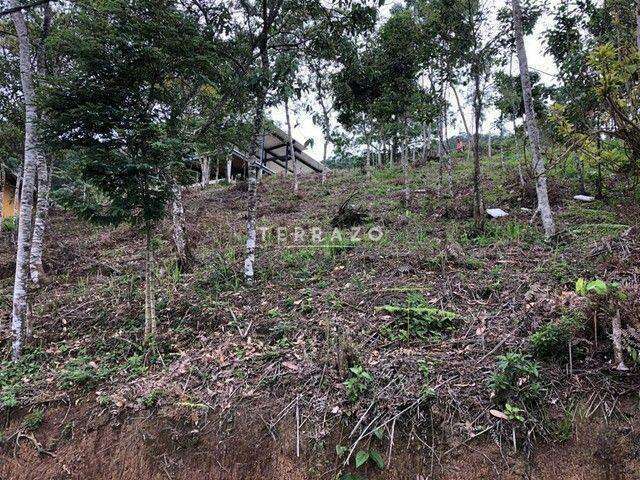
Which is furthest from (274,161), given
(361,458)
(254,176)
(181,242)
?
(361,458)

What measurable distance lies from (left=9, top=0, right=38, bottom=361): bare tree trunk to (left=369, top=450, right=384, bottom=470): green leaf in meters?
A: 4.77

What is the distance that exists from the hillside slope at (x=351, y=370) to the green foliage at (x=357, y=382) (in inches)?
0.7

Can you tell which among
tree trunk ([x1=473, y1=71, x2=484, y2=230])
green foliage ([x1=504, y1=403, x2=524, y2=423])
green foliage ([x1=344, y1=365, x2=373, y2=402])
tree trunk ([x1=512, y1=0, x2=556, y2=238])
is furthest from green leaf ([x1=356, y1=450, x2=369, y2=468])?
tree trunk ([x1=473, y1=71, x2=484, y2=230])

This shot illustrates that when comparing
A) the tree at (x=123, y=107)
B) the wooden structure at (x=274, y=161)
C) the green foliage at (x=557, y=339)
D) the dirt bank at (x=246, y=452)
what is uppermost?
the wooden structure at (x=274, y=161)

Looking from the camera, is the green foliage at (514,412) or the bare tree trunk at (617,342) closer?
the green foliage at (514,412)

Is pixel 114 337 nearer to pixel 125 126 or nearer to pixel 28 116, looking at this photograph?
pixel 125 126

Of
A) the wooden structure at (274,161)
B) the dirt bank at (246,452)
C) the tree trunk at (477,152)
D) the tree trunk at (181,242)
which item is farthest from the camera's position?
the wooden structure at (274,161)

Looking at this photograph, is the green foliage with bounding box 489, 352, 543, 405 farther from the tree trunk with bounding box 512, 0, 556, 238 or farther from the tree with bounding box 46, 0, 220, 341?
the tree with bounding box 46, 0, 220, 341

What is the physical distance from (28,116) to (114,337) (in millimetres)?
3281

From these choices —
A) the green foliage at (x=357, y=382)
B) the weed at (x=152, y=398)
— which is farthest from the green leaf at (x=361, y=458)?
the weed at (x=152, y=398)

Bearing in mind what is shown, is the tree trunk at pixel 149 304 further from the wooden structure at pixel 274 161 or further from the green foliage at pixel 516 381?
the wooden structure at pixel 274 161

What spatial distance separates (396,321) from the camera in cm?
418

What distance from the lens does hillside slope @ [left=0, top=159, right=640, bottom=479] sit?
2.88m

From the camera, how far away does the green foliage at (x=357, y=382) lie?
3260mm
